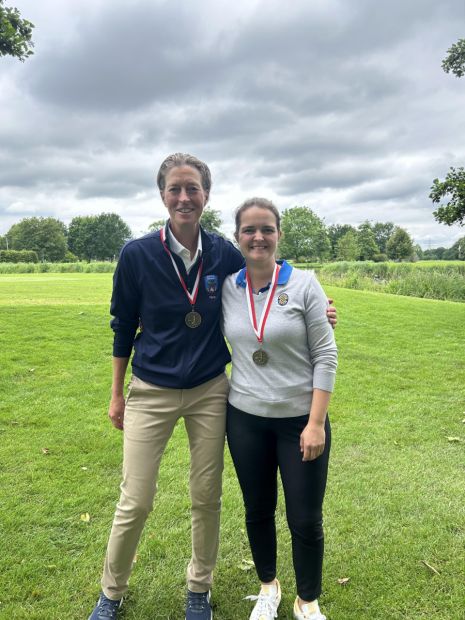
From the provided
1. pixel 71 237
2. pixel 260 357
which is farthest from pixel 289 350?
pixel 71 237

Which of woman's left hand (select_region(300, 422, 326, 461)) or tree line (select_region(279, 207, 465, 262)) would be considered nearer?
woman's left hand (select_region(300, 422, 326, 461))

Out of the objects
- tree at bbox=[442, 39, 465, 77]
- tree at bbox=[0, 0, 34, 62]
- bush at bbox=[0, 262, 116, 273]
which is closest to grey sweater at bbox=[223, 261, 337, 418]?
tree at bbox=[0, 0, 34, 62]

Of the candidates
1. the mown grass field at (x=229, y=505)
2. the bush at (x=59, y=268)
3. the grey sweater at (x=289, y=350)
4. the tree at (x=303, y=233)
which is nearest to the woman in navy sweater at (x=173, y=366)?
the grey sweater at (x=289, y=350)

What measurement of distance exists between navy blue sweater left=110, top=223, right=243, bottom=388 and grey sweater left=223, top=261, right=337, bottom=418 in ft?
0.78

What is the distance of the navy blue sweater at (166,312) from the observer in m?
2.71

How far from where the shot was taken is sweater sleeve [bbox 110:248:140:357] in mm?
A: 2738

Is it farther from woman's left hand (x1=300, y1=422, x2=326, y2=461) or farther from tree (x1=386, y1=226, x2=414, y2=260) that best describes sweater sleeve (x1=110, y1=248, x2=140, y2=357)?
tree (x1=386, y1=226, x2=414, y2=260)

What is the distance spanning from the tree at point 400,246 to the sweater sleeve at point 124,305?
92806mm

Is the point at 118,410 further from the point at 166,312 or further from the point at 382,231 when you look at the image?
the point at 382,231

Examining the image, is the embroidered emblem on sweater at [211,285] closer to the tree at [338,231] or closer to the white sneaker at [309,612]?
the white sneaker at [309,612]

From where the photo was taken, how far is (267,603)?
2.86 meters

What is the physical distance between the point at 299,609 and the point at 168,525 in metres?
1.43

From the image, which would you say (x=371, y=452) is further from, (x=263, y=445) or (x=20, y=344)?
(x=20, y=344)

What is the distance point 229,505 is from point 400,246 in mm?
92164
